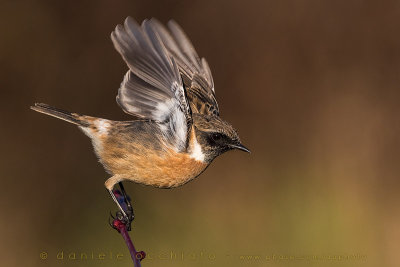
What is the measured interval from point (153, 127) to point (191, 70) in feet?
2.95

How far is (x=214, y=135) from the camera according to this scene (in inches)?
138

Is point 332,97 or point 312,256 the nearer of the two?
point 312,256

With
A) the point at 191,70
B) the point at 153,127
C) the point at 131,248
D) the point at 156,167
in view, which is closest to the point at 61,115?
the point at 153,127

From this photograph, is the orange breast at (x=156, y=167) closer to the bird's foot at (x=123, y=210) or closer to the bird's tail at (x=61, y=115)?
the bird's foot at (x=123, y=210)

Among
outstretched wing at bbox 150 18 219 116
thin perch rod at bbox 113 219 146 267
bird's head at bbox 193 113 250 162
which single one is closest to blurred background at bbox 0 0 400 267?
outstretched wing at bbox 150 18 219 116

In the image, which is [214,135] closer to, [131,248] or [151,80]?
[151,80]

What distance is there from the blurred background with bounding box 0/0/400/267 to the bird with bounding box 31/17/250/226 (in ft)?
3.14

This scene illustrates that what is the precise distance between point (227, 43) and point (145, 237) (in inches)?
70.8

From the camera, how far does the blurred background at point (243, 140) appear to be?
A: 14.9 feet

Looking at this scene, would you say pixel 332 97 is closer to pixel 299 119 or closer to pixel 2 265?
pixel 299 119

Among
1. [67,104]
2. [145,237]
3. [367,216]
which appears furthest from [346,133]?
[67,104]

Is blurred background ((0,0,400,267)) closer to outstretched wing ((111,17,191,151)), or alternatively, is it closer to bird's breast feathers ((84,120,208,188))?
bird's breast feathers ((84,120,208,188))

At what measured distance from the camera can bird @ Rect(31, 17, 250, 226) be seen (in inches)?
125

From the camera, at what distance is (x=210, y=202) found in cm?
493
